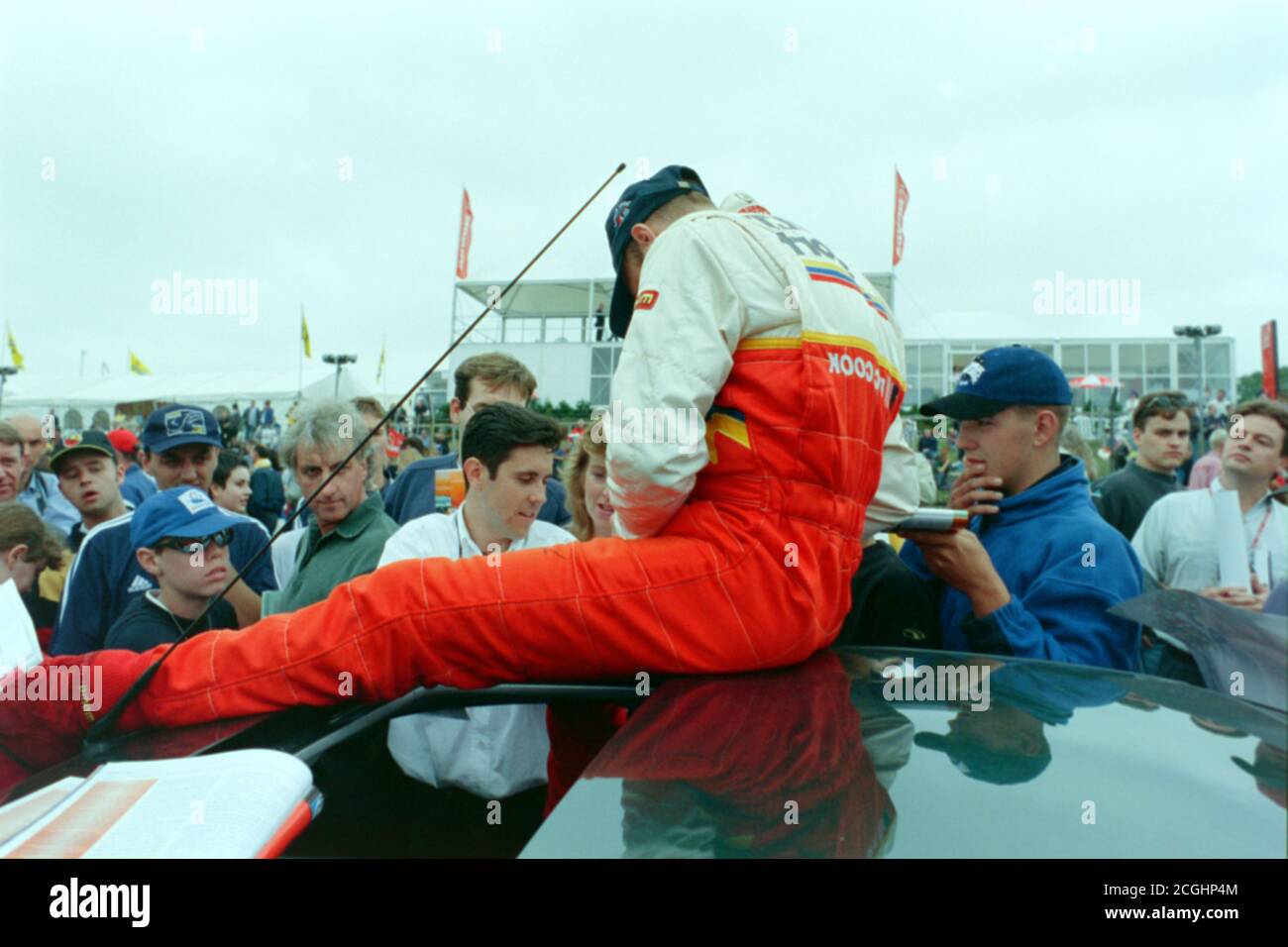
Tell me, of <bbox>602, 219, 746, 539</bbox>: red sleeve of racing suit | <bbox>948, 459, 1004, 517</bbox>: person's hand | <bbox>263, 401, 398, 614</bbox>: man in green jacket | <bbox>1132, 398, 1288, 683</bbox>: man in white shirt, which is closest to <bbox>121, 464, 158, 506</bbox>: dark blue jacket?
<bbox>263, 401, 398, 614</bbox>: man in green jacket

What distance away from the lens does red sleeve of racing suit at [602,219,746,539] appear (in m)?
1.68

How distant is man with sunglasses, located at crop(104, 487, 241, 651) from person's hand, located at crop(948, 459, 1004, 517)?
2057 millimetres

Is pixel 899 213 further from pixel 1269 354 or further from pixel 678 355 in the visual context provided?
pixel 678 355

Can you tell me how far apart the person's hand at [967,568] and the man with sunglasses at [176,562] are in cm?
195

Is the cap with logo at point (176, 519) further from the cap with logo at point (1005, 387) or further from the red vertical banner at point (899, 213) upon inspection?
the red vertical banner at point (899, 213)

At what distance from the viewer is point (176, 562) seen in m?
2.60

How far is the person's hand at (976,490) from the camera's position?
7.38ft

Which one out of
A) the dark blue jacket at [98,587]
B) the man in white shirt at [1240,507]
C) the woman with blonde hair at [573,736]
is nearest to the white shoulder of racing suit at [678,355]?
the woman with blonde hair at [573,736]

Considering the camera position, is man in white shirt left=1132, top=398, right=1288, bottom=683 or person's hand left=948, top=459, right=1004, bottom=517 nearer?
person's hand left=948, top=459, right=1004, bottom=517

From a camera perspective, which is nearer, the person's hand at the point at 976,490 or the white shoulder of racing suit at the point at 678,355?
the white shoulder of racing suit at the point at 678,355

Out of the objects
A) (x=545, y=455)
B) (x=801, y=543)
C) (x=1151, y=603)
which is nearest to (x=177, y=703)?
(x=801, y=543)

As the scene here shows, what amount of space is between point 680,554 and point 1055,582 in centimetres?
94

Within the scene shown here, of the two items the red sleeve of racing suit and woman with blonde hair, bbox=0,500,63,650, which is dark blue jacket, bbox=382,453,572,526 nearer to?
woman with blonde hair, bbox=0,500,63,650

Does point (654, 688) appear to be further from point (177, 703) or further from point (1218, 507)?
point (1218, 507)
